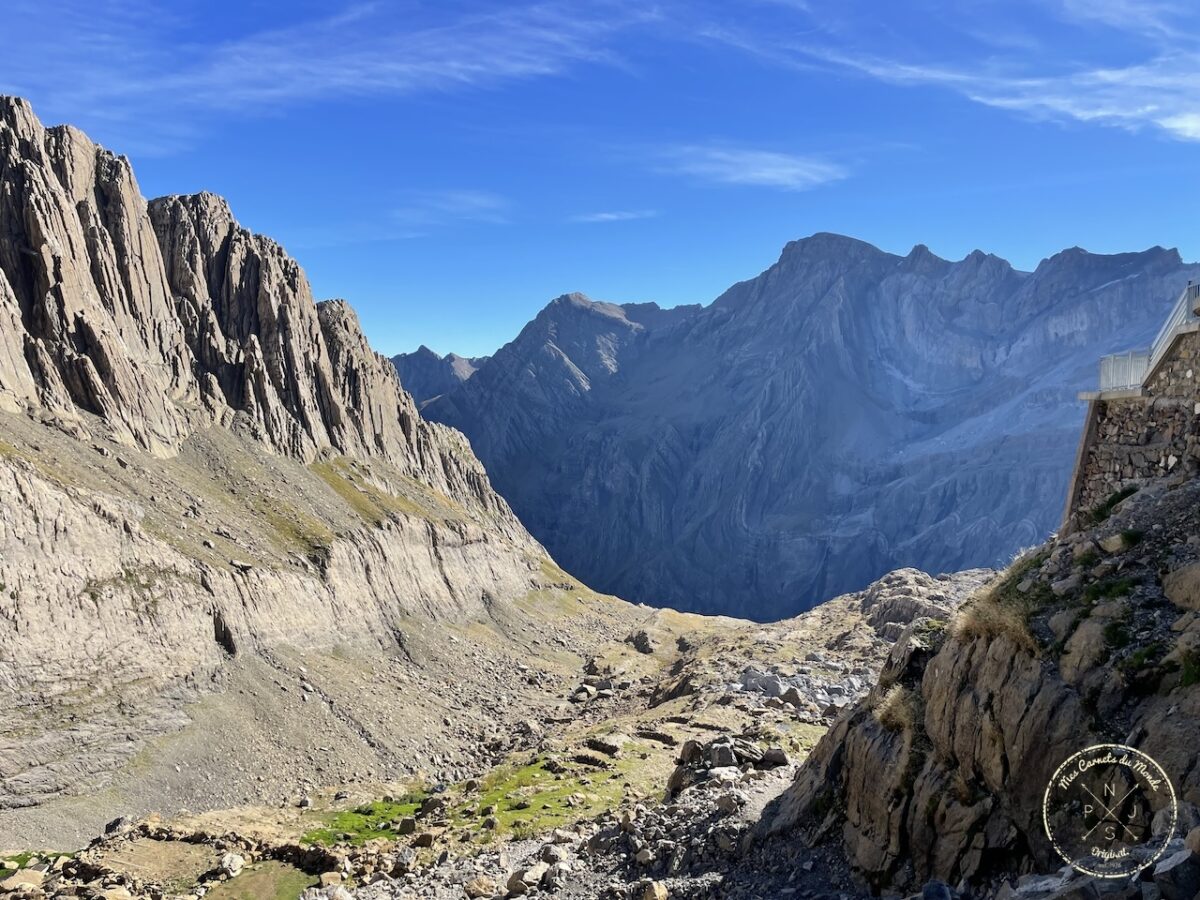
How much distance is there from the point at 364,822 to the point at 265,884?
11259 millimetres

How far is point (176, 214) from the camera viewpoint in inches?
4343

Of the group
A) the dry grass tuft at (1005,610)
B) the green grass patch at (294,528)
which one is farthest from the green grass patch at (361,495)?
the dry grass tuft at (1005,610)

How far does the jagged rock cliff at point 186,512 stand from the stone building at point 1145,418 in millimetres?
51640

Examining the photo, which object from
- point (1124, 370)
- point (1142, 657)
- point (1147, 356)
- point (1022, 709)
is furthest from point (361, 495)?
point (1142, 657)

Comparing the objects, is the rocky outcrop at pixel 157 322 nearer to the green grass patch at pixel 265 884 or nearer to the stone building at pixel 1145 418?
the green grass patch at pixel 265 884

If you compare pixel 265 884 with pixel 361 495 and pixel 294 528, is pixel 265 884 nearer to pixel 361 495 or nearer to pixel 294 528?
pixel 294 528

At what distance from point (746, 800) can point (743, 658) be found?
51.7m

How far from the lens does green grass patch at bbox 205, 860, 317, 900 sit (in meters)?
34.9

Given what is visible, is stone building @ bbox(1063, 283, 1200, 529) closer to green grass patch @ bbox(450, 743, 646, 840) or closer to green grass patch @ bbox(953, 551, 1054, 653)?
green grass patch @ bbox(953, 551, 1054, 653)

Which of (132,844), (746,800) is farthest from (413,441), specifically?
(746,800)

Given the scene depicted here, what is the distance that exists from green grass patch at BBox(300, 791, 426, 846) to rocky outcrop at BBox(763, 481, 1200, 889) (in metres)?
29.1

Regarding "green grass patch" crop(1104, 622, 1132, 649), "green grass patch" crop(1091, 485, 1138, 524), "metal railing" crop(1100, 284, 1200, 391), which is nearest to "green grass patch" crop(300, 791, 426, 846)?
"green grass patch" crop(1091, 485, 1138, 524)

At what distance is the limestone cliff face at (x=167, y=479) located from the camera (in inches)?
2050

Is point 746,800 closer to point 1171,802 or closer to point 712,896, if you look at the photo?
point 712,896
